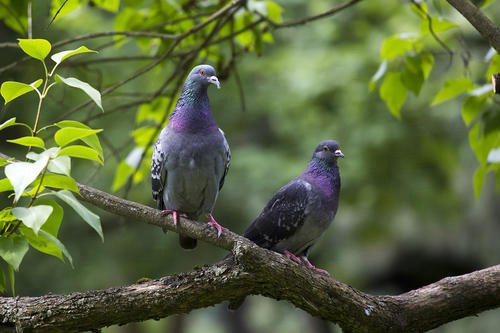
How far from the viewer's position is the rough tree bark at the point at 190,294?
3447mm

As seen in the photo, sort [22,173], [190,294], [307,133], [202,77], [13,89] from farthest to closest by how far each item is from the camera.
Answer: [307,133], [202,77], [190,294], [13,89], [22,173]

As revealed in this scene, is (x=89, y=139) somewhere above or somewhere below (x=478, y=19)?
above

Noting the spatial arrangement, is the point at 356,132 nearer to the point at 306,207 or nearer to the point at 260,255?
the point at 306,207

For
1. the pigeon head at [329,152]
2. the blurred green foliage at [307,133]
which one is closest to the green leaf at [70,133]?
the pigeon head at [329,152]

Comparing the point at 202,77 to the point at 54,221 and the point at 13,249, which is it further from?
the point at 13,249

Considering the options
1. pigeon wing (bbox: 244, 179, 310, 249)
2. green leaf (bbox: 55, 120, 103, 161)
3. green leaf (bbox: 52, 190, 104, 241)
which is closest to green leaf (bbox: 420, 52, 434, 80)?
pigeon wing (bbox: 244, 179, 310, 249)

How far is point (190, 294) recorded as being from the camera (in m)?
3.56

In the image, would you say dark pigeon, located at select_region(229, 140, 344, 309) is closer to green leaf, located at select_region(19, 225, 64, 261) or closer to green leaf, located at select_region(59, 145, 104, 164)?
green leaf, located at select_region(19, 225, 64, 261)

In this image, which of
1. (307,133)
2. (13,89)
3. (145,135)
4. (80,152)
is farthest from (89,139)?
(307,133)

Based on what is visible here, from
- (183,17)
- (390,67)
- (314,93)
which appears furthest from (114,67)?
(390,67)

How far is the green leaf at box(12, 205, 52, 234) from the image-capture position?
235cm

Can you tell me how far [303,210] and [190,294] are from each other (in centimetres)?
177

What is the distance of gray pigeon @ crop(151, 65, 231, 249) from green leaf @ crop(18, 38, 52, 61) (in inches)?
78.5

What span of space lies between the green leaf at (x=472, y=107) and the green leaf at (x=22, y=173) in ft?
8.65
